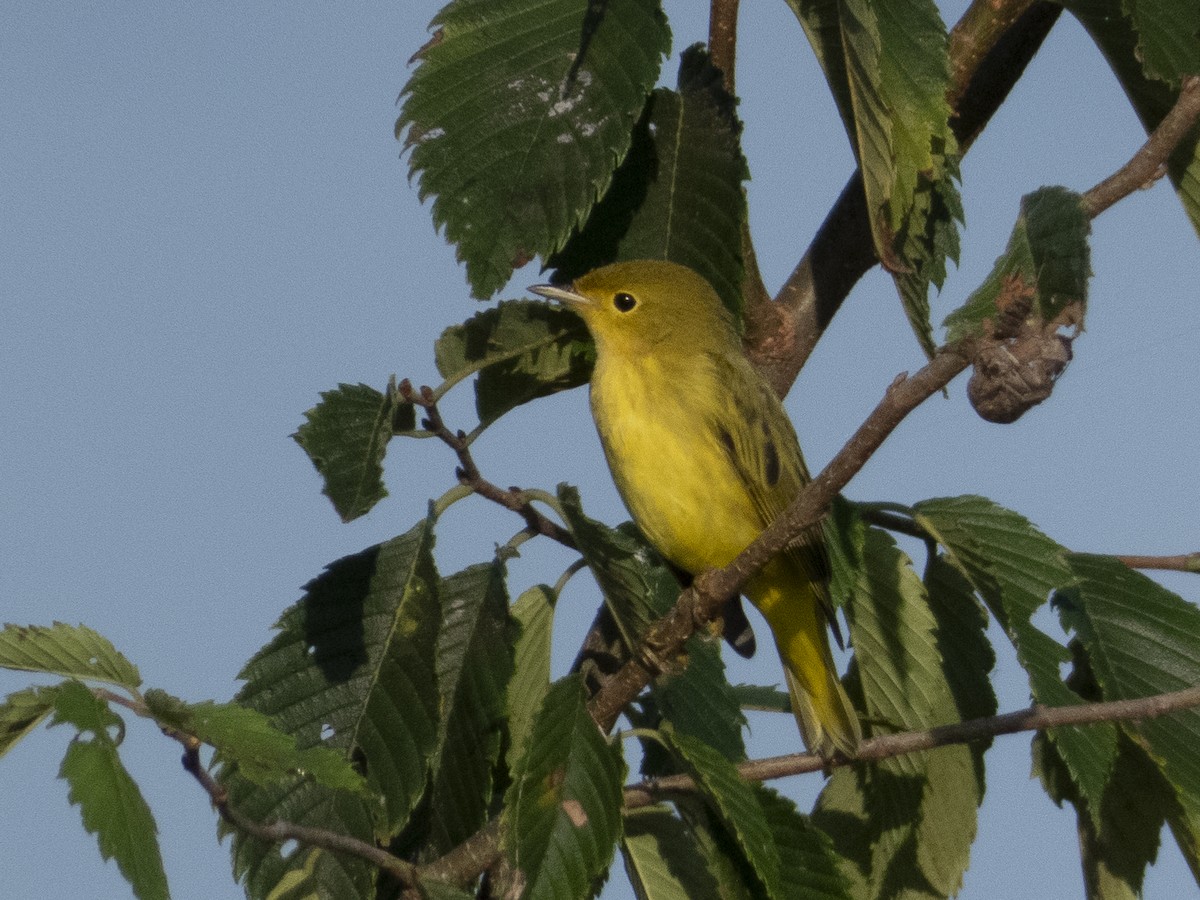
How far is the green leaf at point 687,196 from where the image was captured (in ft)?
10.6

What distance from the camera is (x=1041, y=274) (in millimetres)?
2002

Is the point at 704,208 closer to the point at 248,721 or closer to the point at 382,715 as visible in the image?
the point at 382,715

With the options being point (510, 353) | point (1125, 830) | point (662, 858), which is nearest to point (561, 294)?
point (510, 353)

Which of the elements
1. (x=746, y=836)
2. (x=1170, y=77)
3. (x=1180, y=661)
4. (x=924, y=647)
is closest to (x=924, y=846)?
(x=924, y=647)

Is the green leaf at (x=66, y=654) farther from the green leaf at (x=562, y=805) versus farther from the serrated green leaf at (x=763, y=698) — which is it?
the serrated green leaf at (x=763, y=698)

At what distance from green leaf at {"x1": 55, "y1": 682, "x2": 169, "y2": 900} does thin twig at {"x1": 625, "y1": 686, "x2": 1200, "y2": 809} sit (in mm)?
1072

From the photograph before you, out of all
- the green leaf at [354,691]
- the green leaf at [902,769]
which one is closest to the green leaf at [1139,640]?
the green leaf at [902,769]

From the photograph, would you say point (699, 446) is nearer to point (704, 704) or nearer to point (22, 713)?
point (704, 704)

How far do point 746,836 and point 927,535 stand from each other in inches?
43.7

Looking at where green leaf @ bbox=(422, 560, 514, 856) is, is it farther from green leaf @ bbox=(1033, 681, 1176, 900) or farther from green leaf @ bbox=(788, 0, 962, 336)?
green leaf @ bbox=(1033, 681, 1176, 900)

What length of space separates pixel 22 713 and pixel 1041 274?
4.68 ft

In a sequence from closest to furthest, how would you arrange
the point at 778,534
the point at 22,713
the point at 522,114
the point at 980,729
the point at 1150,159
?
the point at 1150,159 < the point at 22,713 < the point at 778,534 < the point at 980,729 < the point at 522,114

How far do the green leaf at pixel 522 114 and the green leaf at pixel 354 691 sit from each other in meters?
0.59

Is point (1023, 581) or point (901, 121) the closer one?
point (901, 121)
